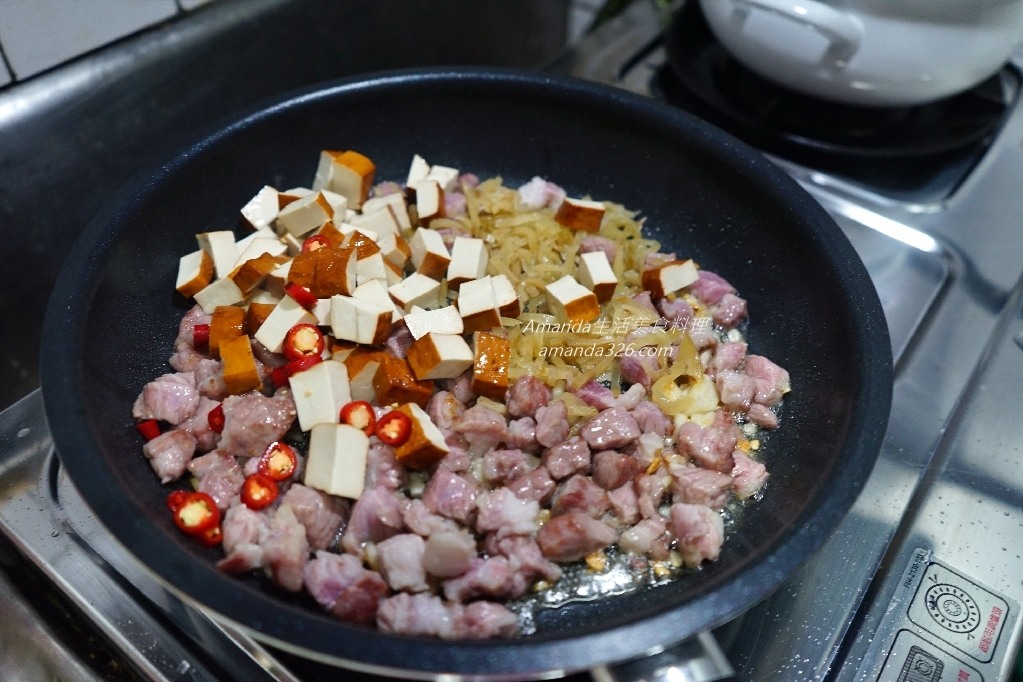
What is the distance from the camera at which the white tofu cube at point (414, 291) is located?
1.32 m

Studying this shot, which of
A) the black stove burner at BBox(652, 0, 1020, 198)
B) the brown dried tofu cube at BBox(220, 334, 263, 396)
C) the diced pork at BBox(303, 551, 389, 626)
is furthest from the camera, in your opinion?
the black stove burner at BBox(652, 0, 1020, 198)

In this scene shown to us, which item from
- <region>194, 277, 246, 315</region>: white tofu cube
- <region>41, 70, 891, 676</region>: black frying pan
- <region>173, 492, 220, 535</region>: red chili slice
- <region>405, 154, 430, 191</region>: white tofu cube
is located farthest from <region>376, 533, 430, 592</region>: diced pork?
<region>405, 154, 430, 191</region>: white tofu cube

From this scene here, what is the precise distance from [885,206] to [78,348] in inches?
61.3

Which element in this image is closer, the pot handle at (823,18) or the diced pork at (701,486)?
the diced pork at (701,486)

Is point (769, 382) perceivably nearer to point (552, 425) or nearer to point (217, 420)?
point (552, 425)

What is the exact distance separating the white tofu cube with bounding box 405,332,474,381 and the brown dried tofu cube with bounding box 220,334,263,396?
25 centimetres

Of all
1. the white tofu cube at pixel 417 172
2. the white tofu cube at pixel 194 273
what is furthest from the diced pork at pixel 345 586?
the white tofu cube at pixel 417 172

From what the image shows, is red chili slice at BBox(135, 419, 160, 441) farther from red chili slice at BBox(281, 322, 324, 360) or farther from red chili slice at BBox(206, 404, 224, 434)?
red chili slice at BBox(281, 322, 324, 360)

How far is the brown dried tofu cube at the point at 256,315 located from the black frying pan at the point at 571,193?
0.46 ft

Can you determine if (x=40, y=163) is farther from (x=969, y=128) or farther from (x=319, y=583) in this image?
(x=969, y=128)

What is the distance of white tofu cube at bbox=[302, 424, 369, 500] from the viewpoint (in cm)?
106

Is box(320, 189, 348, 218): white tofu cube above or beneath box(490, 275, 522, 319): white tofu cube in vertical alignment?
above

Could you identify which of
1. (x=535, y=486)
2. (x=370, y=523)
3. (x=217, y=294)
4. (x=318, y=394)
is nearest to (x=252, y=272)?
(x=217, y=294)

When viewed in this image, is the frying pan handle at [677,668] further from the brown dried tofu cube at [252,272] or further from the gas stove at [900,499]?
the brown dried tofu cube at [252,272]
